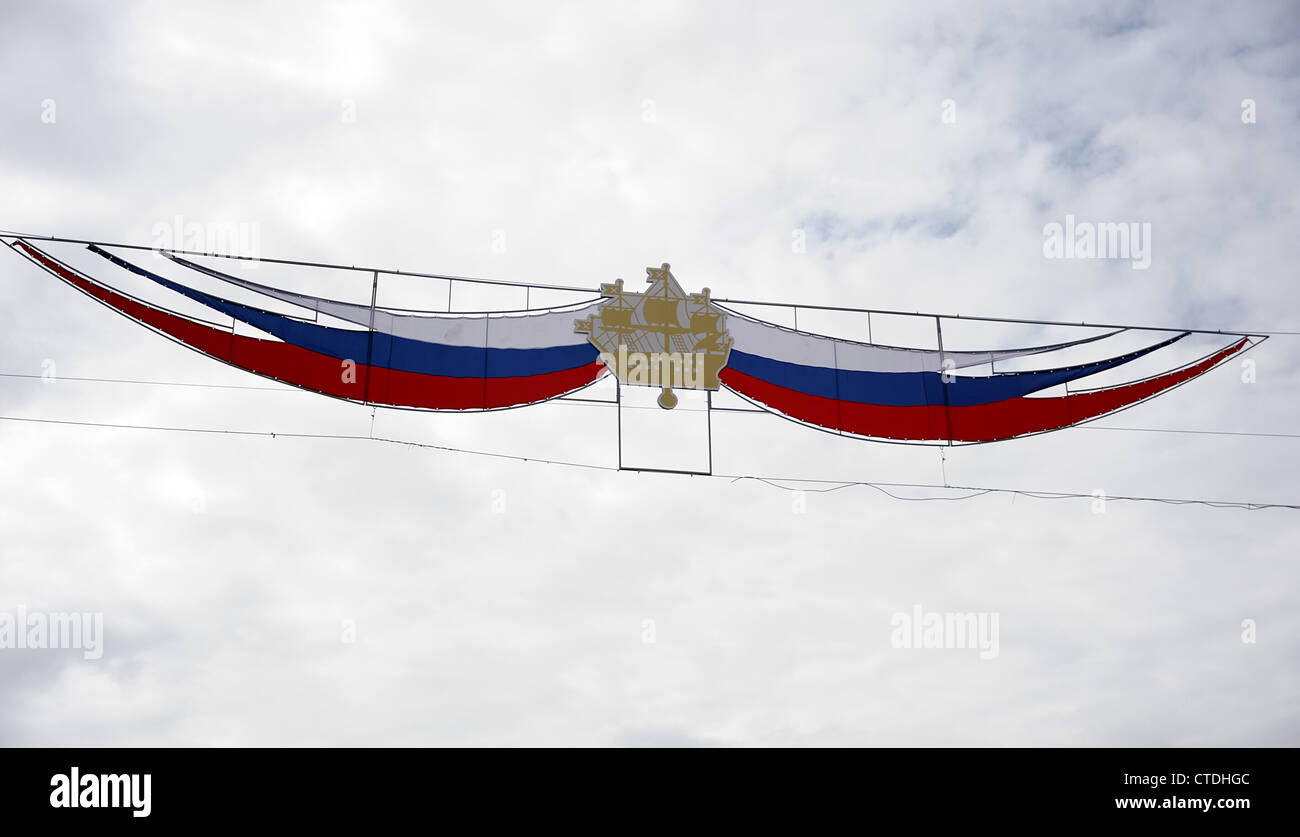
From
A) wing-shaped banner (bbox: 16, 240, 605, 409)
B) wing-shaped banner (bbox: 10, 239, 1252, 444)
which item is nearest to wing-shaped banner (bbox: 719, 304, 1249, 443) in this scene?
wing-shaped banner (bbox: 10, 239, 1252, 444)

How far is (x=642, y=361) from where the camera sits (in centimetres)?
1509

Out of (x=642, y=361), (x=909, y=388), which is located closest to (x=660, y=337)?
(x=642, y=361)

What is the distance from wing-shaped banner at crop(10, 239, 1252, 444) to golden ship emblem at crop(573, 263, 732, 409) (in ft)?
0.06

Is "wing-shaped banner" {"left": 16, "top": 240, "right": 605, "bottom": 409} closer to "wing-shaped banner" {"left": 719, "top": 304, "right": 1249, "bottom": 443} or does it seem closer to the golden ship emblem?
the golden ship emblem

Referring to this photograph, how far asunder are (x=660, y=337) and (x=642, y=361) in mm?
464

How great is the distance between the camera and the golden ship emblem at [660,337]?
15070 mm

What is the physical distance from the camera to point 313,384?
14.2m

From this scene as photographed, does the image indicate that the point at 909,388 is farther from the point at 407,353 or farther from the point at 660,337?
the point at 407,353

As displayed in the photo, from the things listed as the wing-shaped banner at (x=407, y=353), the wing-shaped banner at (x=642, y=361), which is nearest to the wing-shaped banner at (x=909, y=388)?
the wing-shaped banner at (x=642, y=361)

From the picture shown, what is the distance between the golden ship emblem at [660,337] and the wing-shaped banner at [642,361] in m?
0.02

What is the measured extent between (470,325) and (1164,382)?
1145 centimetres

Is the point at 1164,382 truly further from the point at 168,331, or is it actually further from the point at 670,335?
the point at 168,331

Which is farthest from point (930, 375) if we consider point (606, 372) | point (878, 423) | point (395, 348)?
point (395, 348)
